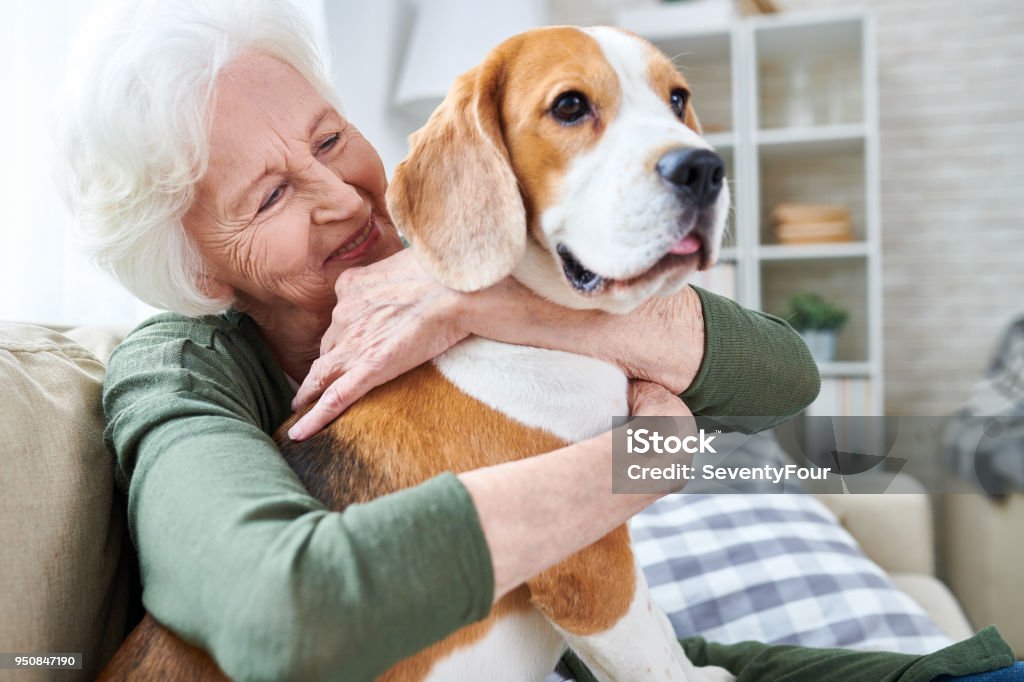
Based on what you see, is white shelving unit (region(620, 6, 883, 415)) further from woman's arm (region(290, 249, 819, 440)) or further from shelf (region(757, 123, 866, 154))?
woman's arm (region(290, 249, 819, 440))

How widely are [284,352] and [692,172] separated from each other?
2.43 ft

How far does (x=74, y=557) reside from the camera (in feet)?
3.23

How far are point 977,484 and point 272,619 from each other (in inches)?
132

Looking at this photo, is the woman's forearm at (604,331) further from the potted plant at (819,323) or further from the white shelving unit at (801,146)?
the potted plant at (819,323)

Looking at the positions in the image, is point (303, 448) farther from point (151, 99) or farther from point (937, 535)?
point (937, 535)

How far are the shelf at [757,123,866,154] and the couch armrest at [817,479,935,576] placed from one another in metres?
1.74

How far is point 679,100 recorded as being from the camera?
3.72 ft

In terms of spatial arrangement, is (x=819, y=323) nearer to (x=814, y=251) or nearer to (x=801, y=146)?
(x=814, y=251)

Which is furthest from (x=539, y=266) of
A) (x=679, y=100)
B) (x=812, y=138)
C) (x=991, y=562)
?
(x=812, y=138)

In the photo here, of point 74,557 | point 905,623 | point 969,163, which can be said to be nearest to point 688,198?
point 74,557

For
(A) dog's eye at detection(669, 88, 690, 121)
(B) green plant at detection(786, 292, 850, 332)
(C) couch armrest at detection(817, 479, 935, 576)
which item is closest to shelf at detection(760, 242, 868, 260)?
(B) green plant at detection(786, 292, 850, 332)

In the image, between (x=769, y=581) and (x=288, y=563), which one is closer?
(x=288, y=563)

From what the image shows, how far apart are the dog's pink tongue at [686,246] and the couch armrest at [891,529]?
229 centimetres

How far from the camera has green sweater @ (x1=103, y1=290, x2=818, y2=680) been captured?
2.32 feet
